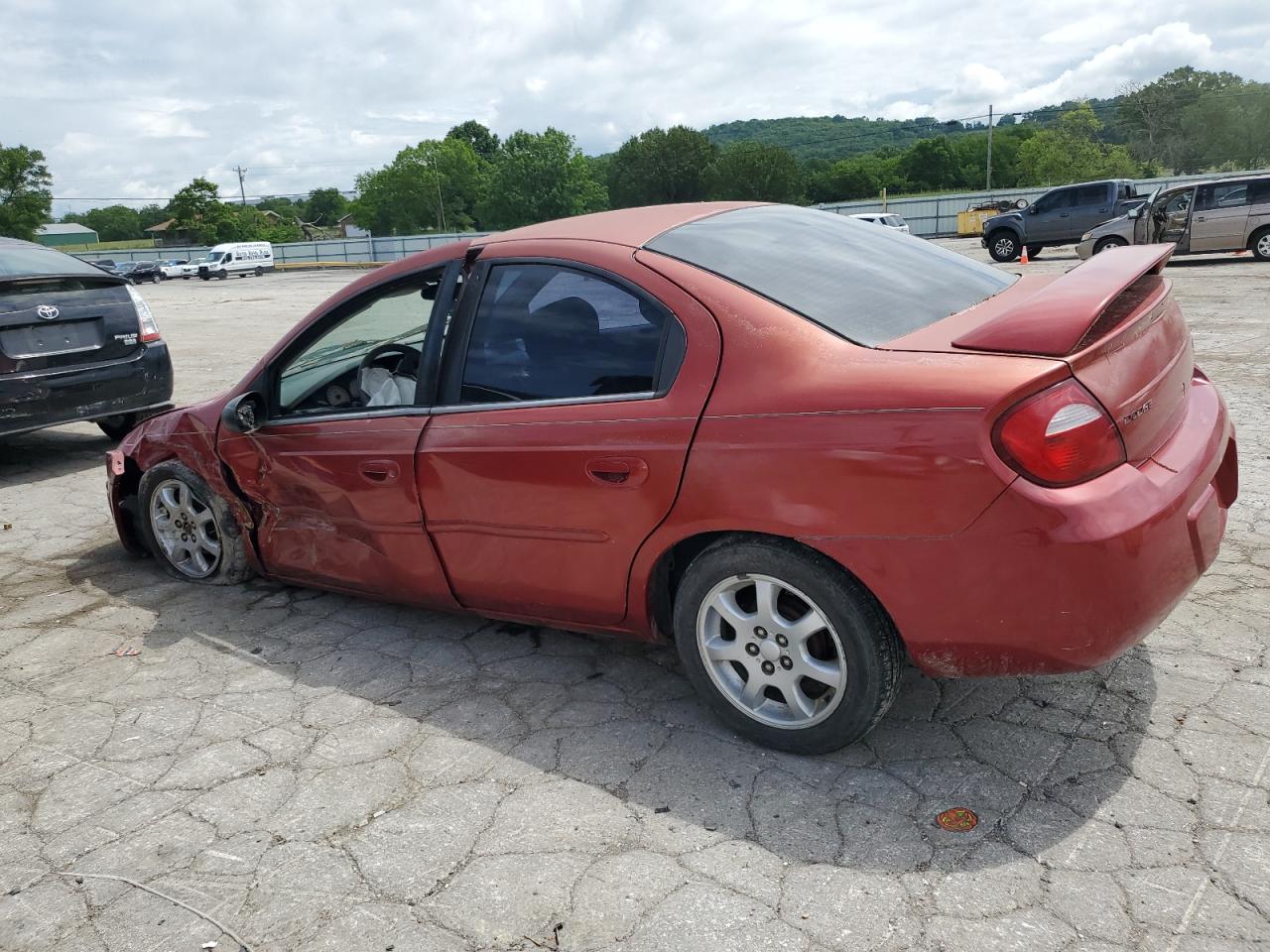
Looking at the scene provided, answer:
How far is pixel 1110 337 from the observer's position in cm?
249

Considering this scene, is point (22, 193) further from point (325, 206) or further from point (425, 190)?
point (325, 206)

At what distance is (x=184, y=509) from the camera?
14.8ft

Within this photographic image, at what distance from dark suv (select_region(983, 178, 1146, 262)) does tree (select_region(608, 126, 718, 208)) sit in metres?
73.3

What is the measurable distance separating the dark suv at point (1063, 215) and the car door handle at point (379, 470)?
2330 cm

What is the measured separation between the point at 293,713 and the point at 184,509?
163 centimetres

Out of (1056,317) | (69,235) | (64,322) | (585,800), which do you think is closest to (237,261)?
(64,322)

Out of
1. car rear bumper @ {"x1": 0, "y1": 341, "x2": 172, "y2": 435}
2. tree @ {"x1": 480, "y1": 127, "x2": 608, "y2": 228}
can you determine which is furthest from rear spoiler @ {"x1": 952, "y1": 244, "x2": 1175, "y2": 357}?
tree @ {"x1": 480, "y1": 127, "x2": 608, "y2": 228}

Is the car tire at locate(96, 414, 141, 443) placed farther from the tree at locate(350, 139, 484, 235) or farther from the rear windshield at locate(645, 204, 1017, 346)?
the tree at locate(350, 139, 484, 235)

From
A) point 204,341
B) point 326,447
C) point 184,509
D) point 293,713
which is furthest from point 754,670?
point 204,341

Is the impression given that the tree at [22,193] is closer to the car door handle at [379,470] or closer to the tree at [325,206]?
the tree at [325,206]

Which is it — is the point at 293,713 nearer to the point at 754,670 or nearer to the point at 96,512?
the point at 754,670

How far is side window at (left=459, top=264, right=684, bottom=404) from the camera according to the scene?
2.91 m

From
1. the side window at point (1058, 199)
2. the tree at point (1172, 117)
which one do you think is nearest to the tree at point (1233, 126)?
the tree at point (1172, 117)

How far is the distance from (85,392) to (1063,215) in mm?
22645
